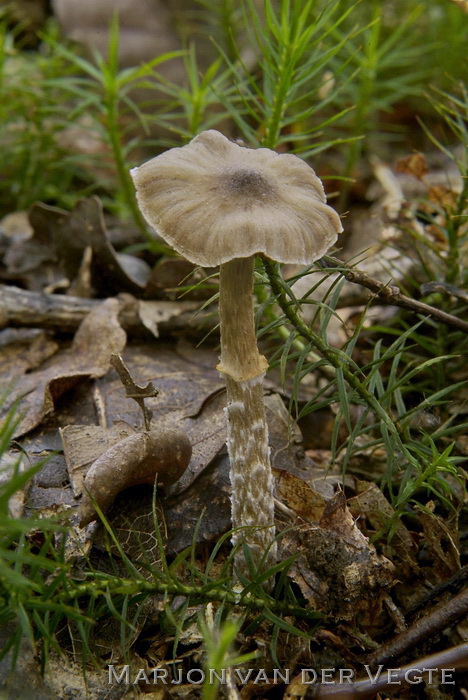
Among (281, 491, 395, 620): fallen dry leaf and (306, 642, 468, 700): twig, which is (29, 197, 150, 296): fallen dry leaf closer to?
(281, 491, 395, 620): fallen dry leaf

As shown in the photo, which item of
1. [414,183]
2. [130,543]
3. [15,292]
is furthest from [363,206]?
[130,543]

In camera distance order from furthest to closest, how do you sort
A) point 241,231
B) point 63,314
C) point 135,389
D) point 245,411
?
point 63,314 → point 135,389 → point 245,411 → point 241,231

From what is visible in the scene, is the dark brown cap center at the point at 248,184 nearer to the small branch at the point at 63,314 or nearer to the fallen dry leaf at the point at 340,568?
the fallen dry leaf at the point at 340,568

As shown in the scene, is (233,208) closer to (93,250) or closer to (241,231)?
(241,231)

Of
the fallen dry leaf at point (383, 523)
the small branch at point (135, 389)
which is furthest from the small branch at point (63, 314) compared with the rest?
the fallen dry leaf at point (383, 523)

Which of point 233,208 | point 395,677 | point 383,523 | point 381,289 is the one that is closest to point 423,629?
point 395,677

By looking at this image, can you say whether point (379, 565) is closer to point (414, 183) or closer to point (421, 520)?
point (421, 520)

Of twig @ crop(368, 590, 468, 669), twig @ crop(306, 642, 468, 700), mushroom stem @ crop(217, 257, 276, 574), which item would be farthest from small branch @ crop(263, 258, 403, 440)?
twig @ crop(306, 642, 468, 700)
